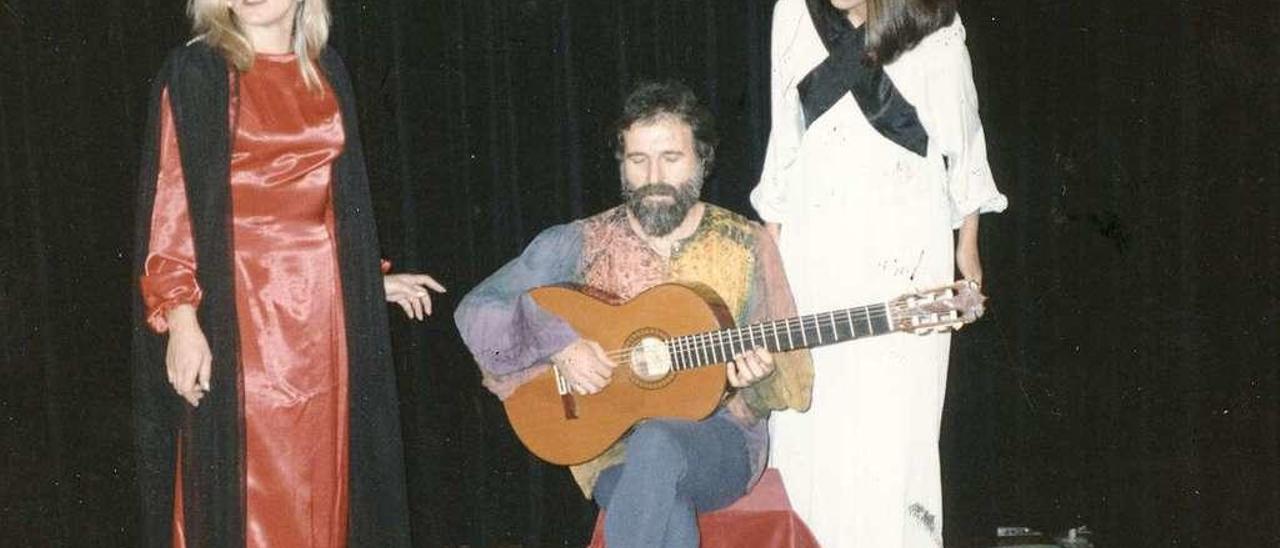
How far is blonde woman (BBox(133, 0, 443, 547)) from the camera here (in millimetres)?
2559

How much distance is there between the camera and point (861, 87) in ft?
10.3

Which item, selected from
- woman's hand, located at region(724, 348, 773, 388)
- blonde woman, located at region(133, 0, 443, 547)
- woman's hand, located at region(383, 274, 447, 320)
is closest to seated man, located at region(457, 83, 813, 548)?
woman's hand, located at region(724, 348, 773, 388)

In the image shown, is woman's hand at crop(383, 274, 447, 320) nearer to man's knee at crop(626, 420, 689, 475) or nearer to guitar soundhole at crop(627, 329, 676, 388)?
guitar soundhole at crop(627, 329, 676, 388)

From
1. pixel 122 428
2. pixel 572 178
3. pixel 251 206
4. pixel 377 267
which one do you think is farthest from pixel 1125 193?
pixel 122 428

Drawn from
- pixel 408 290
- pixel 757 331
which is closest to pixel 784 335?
pixel 757 331

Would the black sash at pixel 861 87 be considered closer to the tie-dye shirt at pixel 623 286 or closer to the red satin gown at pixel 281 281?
the tie-dye shirt at pixel 623 286

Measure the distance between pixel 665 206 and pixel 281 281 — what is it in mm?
886

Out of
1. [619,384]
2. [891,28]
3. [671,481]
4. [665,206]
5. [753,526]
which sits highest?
[891,28]

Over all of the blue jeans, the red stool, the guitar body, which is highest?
the guitar body

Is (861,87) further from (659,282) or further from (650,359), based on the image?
(650,359)

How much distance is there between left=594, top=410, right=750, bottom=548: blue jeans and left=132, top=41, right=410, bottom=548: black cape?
21.0 inches

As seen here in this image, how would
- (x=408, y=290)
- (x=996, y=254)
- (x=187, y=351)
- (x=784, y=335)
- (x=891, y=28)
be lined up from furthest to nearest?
1. (x=996, y=254)
2. (x=891, y=28)
3. (x=408, y=290)
4. (x=784, y=335)
5. (x=187, y=351)

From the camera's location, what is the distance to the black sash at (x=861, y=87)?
10.2 ft

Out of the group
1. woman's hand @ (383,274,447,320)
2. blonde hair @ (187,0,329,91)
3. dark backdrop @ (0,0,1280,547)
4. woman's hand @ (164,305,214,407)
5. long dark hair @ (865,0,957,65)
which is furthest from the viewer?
dark backdrop @ (0,0,1280,547)
